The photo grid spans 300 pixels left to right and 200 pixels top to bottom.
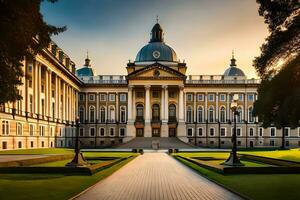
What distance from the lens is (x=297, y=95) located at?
28.4m

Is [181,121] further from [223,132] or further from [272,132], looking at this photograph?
[272,132]

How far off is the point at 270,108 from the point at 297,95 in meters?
10.9

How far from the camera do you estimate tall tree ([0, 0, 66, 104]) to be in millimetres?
18031

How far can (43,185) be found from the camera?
2158 cm

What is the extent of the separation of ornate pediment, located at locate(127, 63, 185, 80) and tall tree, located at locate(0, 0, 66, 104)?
80891 millimetres

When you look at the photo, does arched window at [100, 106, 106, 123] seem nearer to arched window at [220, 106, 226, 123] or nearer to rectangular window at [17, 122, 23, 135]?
arched window at [220, 106, 226, 123]

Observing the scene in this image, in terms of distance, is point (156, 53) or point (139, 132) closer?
point (139, 132)

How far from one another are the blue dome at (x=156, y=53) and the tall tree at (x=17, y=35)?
93.9 m

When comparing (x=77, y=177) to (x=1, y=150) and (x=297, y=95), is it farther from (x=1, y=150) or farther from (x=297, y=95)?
(x=1, y=150)

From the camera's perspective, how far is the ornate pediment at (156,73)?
103 m

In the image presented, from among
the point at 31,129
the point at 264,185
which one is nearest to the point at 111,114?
the point at 31,129

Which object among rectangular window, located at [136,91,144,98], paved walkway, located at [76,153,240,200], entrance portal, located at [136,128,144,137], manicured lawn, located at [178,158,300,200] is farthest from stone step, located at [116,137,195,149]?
paved walkway, located at [76,153,240,200]

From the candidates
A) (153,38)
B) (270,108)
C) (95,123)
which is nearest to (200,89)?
(153,38)

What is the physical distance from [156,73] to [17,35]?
85.4m
